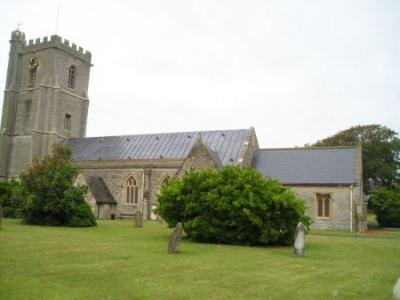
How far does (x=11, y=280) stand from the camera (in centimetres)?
912

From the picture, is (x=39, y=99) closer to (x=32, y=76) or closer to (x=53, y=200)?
(x=32, y=76)

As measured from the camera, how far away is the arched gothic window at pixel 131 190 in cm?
4219

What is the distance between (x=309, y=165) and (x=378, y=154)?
23.9 metres

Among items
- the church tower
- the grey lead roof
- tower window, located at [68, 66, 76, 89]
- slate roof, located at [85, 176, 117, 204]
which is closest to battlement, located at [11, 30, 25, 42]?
the church tower

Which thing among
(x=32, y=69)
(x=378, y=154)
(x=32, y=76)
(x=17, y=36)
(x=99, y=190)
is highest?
(x=17, y=36)

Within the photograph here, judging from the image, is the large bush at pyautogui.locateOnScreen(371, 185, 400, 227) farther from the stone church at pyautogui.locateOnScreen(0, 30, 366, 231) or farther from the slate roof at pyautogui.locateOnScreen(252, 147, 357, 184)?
the slate roof at pyautogui.locateOnScreen(252, 147, 357, 184)

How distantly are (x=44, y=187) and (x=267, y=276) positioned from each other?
19190mm

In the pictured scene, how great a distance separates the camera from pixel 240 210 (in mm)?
19281

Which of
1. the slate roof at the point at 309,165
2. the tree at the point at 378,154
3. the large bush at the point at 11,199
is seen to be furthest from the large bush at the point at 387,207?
the large bush at the point at 11,199

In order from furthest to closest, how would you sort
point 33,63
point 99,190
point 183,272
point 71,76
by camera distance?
point 71,76
point 33,63
point 99,190
point 183,272

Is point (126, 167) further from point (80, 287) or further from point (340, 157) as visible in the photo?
point (80, 287)

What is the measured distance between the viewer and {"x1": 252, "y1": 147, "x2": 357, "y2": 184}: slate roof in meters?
33.0

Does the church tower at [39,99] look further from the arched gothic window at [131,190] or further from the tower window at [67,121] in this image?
the arched gothic window at [131,190]

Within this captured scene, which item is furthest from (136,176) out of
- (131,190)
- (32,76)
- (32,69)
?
(32,69)
